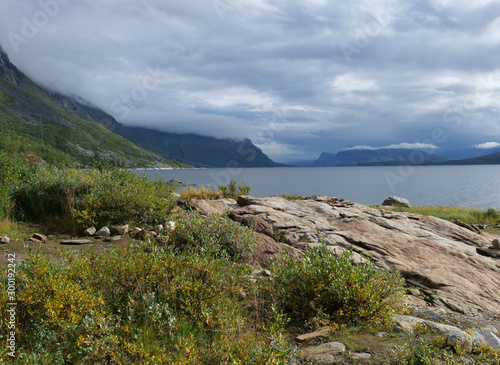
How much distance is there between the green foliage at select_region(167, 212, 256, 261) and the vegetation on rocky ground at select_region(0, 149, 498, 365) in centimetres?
6

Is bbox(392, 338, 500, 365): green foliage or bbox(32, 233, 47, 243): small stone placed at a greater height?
bbox(392, 338, 500, 365): green foliage

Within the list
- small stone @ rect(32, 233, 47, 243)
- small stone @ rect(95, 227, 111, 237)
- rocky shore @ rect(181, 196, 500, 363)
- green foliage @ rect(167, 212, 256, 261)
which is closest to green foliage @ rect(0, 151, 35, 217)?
small stone @ rect(32, 233, 47, 243)

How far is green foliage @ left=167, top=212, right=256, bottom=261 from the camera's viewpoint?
Answer: 852 cm

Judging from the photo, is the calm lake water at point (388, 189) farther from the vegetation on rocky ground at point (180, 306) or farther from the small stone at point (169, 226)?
the vegetation on rocky ground at point (180, 306)

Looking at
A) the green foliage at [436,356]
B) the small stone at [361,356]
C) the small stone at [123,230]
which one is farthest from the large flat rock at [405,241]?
the small stone at [123,230]

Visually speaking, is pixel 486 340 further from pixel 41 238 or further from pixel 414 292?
pixel 41 238

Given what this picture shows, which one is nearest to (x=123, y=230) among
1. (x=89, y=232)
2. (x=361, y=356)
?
(x=89, y=232)

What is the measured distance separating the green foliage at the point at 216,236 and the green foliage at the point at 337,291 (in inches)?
100

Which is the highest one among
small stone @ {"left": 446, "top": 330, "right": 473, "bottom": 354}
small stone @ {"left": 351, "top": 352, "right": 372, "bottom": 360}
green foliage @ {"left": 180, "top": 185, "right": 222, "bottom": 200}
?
green foliage @ {"left": 180, "top": 185, "right": 222, "bottom": 200}

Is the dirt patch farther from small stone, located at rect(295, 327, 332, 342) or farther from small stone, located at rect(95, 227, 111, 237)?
small stone, located at rect(295, 327, 332, 342)

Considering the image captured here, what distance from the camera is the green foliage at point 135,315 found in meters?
4.09

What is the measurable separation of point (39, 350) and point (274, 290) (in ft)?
12.5

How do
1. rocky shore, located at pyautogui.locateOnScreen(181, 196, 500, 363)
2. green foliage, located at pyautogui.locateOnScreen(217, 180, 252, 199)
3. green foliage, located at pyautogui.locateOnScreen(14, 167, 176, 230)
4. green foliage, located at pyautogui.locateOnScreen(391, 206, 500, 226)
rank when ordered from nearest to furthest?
rocky shore, located at pyautogui.locateOnScreen(181, 196, 500, 363)
green foliage, located at pyautogui.locateOnScreen(14, 167, 176, 230)
green foliage, located at pyautogui.locateOnScreen(217, 180, 252, 199)
green foliage, located at pyautogui.locateOnScreen(391, 206, 500, 226)

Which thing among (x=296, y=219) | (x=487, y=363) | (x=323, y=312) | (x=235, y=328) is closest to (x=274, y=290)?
(x=323, y=312)
